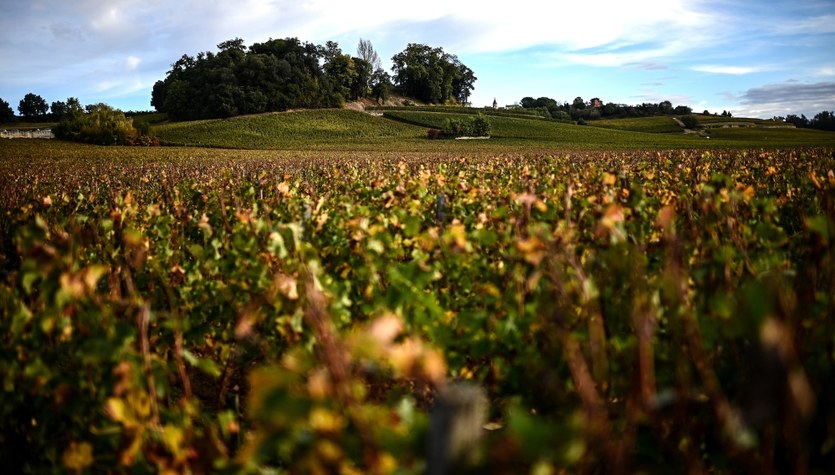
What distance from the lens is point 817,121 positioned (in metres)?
118

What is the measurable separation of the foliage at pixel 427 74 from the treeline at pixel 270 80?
29 centimetres

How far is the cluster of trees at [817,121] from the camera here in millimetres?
111594

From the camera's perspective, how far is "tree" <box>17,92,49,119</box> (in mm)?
131375

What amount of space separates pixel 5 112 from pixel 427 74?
91.1 metres

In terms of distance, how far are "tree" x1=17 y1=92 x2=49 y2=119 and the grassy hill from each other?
3426 inches

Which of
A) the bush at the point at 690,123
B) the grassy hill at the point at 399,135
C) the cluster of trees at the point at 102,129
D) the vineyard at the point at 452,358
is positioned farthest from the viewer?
the bush at the point at 690,123

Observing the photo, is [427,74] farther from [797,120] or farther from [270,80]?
A: [797,120]

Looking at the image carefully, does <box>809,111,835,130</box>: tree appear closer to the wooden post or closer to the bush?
the bush

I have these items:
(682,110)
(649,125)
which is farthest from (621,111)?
(649,125)

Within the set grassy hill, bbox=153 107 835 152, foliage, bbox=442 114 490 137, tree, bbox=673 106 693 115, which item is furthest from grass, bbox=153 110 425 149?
tree, bbox=673 106 693 115

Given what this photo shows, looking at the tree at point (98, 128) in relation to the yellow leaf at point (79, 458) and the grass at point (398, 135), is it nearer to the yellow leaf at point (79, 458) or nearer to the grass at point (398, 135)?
the grass at point (398, 135)

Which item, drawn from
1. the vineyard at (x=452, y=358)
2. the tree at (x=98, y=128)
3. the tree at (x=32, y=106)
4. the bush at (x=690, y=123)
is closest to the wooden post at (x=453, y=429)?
the vineyard at (x=452, y=358)

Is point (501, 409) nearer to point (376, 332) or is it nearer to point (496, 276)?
point (496, 276)

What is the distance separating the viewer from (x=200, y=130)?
68.8 m
